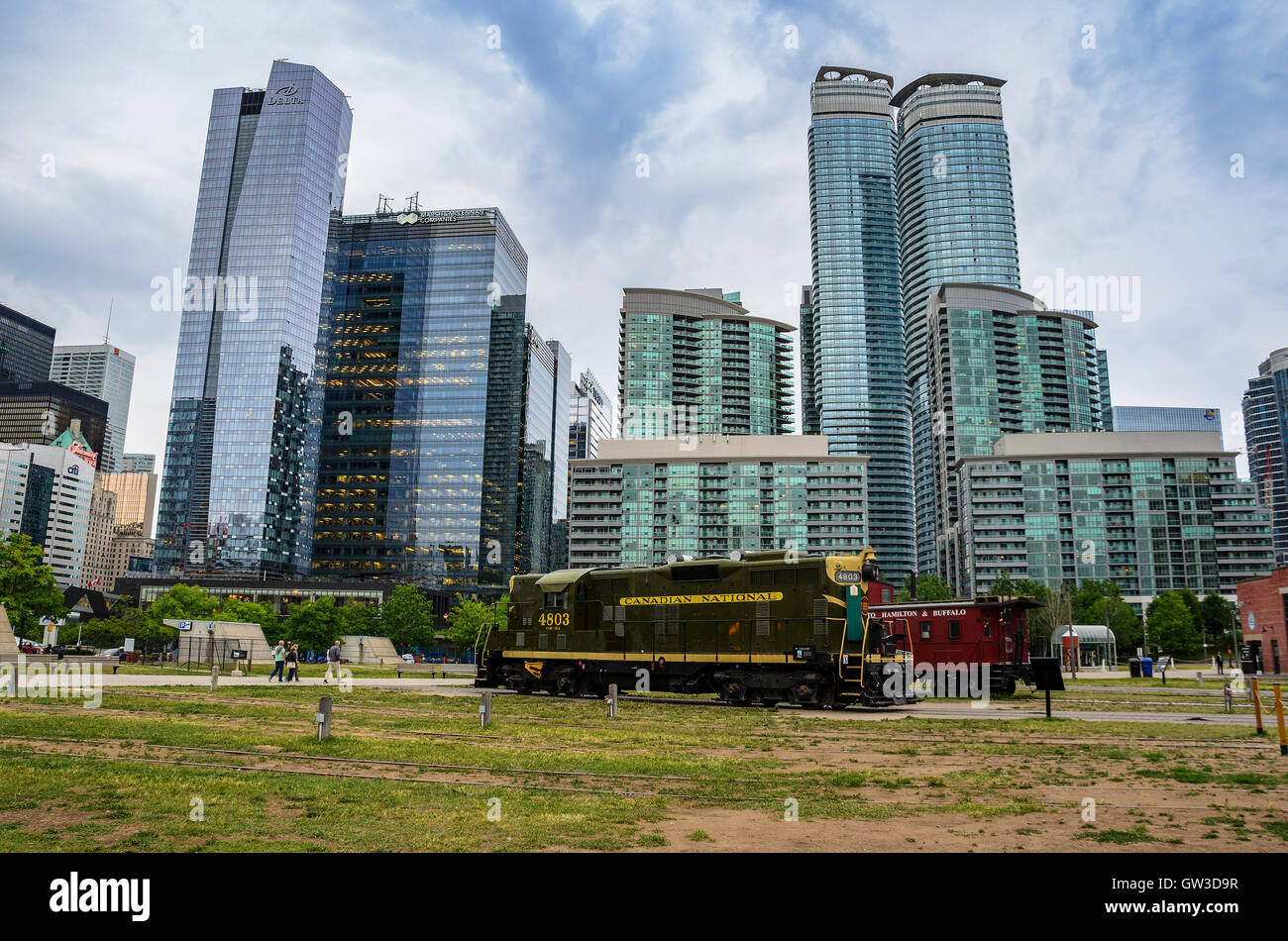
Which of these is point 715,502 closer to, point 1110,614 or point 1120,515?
point 1110,614

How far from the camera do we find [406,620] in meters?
122

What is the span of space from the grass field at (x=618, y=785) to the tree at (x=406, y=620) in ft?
319

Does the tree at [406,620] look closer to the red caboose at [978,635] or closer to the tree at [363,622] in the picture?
the tree at [363,622]

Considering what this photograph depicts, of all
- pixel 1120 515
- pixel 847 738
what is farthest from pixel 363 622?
pixel 1120 515

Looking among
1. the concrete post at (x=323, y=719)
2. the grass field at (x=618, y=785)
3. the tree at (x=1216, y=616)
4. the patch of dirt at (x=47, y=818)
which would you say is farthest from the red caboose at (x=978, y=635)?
the tree at (x=1216, y=616)

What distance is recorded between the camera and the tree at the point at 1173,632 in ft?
354

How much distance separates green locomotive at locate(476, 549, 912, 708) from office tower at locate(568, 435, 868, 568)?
137 metres

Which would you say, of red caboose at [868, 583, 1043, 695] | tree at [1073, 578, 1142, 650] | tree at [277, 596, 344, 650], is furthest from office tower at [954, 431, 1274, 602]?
red caboose at [868, 583, 1043, 695]

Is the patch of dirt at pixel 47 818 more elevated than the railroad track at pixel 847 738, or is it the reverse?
the patch of dirt at pixel 47 818

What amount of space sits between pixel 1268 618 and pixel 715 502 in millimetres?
113093

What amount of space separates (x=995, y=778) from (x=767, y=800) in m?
5.38

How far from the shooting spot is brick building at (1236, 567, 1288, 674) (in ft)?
229
